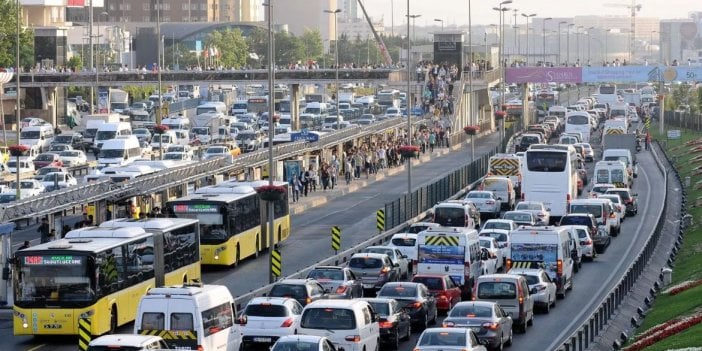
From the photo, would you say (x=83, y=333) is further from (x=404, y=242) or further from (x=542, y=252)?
(x=404, y=242)

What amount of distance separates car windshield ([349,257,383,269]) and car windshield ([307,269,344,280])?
324cm

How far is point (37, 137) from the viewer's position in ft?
348

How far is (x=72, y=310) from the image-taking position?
1483 inches

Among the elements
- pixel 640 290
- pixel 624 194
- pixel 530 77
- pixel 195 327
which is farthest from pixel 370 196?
pixel 530 77

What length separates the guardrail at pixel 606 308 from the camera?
110ft

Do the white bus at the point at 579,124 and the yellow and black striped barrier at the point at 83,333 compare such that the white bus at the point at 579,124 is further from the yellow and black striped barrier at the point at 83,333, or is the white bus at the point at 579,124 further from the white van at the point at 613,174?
the yellow and black striped barrier at the point at 83,333

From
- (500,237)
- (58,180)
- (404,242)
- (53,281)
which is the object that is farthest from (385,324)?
(58,180)

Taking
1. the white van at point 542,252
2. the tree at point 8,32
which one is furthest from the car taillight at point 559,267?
the tree at point 8,32

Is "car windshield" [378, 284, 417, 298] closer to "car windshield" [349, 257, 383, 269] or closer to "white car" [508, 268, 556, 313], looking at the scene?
"white car" [508, 268, 556, 313]

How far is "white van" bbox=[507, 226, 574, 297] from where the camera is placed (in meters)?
46.8

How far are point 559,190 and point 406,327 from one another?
100.0 feet

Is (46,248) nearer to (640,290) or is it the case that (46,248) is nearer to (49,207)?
(49,207)

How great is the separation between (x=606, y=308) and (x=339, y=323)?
334 inches

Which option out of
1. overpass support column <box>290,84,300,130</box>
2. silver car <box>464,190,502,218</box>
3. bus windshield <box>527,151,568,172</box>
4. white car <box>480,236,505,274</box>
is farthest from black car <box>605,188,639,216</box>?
overpass support column <box>290,84,300,130</box>
